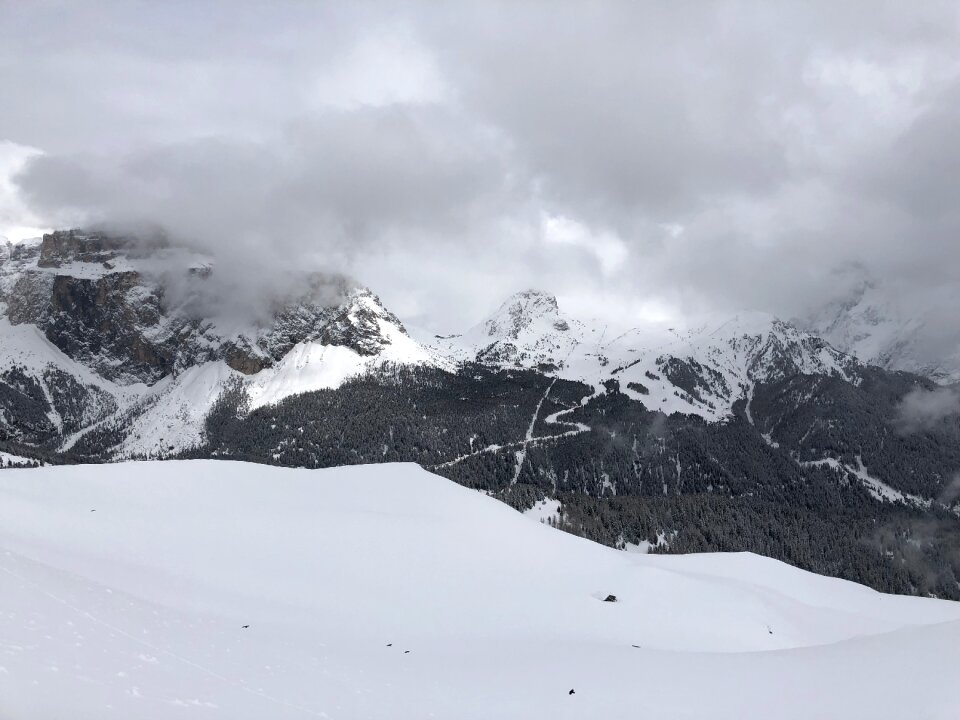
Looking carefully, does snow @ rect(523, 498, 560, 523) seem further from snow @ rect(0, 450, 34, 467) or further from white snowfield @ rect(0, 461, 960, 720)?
snow @ rect(0, 450, 34, 467)

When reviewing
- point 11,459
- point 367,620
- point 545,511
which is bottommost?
point 367,620

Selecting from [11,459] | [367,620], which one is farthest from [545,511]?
[11,459]

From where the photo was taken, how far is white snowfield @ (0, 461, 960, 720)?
12844mm

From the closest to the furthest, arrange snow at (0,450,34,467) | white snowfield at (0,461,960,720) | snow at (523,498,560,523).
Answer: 1. white snowfield at (0,461,960,720)
2. snow at (0,450,34,467)
3. snow at (523,498,560,523)

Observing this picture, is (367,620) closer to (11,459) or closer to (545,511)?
(545,511)

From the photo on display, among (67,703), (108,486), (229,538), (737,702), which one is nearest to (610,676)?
(737,702)

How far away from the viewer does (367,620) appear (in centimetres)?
2203

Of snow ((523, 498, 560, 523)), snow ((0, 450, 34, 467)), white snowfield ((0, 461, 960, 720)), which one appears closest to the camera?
white snowfield ((0, 461, 960, 720))

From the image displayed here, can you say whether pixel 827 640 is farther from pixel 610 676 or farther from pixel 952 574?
pixel 952 574

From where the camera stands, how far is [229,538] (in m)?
26.2

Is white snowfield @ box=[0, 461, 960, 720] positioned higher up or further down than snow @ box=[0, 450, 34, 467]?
further down

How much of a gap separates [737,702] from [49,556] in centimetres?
2158

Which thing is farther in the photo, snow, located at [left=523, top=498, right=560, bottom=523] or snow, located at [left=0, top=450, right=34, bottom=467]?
snow, located at [left=523, top=498, right=560, bottom=523]

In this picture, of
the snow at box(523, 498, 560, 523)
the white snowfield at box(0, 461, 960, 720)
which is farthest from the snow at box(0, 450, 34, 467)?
the white snowfield at box(0, 461, 960, 720)
